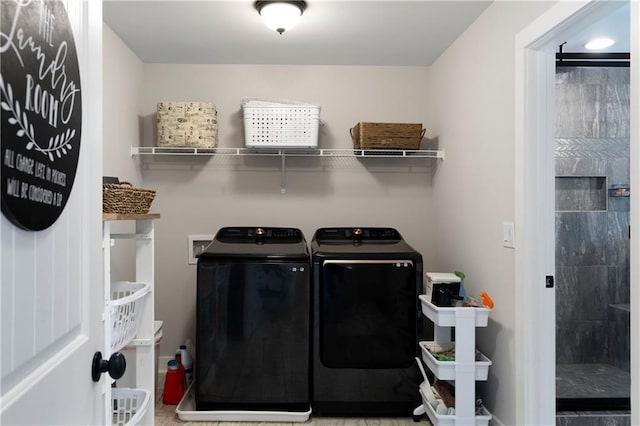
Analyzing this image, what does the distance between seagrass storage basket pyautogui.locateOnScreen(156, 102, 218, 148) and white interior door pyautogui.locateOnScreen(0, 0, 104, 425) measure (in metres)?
1.95

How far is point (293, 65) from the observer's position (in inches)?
126

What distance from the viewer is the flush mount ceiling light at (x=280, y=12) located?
7.10 ft

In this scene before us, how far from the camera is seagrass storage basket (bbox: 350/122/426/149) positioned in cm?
291

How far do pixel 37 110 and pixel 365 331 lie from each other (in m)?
2.13

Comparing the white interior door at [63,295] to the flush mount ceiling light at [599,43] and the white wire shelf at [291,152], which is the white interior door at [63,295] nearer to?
the white wire shelf at [291,152]

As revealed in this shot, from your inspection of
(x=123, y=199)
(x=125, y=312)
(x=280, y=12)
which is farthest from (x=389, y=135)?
(x=125, y=312)

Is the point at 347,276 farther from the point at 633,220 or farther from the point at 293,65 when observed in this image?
the point at 293,65

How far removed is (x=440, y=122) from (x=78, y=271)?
269 centimetres

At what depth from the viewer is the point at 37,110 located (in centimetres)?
65

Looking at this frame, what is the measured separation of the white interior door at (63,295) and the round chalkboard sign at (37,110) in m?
0.02

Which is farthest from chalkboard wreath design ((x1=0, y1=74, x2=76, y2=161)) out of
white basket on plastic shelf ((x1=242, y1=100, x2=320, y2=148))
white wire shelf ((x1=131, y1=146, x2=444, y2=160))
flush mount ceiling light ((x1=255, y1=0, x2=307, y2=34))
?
white wire shelf ((x1=131, y1=146, x2=444, y2=160))

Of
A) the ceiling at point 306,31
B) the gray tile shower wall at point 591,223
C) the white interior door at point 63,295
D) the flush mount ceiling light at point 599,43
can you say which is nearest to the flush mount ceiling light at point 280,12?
the ceiling at point 306,31

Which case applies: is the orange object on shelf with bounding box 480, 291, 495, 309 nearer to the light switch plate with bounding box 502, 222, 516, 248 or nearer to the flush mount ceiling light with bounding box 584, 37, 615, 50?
the light switch plate with bounding box 502, 222, 516, 248

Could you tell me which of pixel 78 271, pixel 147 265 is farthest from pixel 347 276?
pixel 78 271
